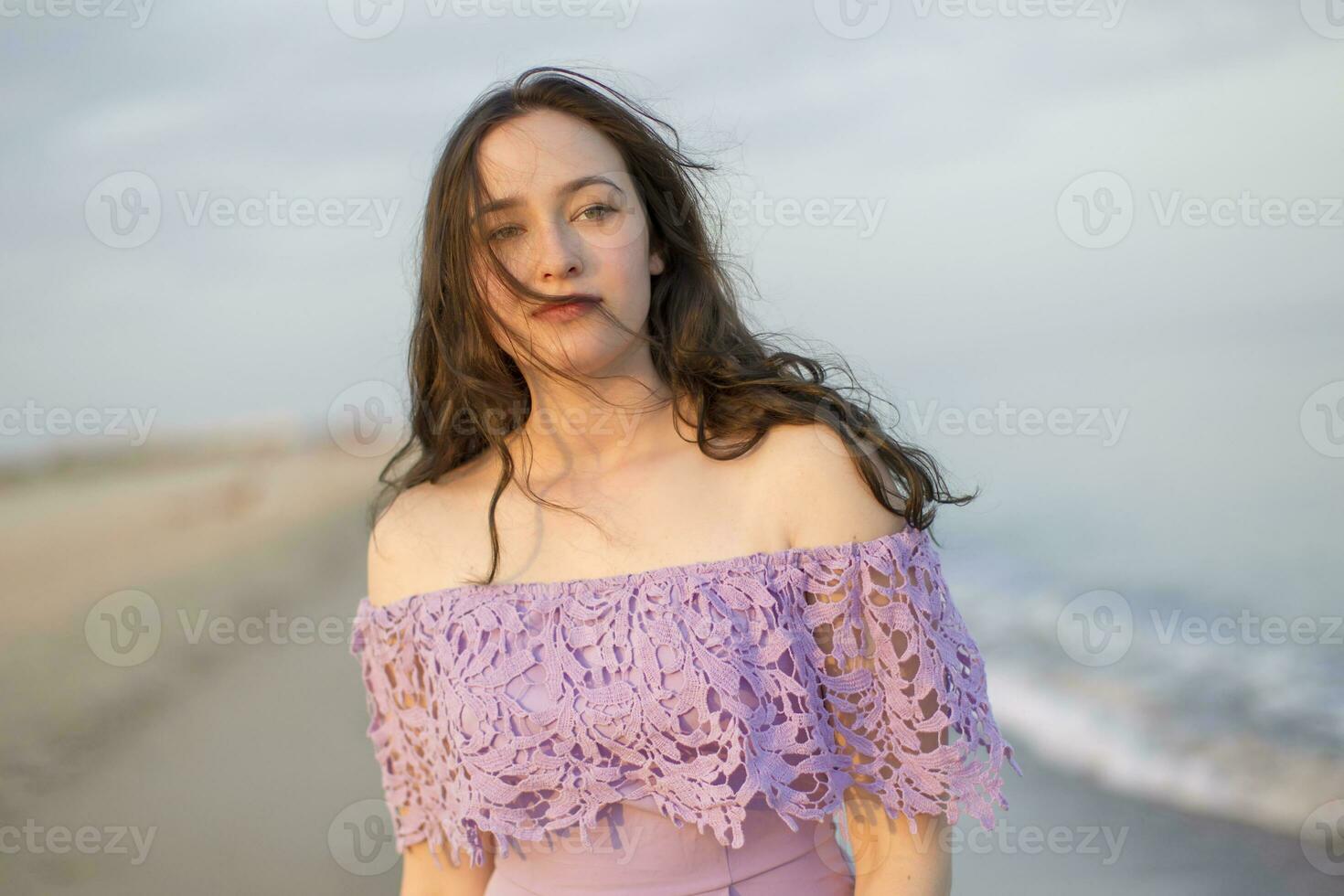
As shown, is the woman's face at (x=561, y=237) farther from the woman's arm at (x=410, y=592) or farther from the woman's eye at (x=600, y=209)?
the woman's arm at (x=410, y=592)

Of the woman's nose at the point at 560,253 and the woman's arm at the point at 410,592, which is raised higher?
the woman's nose at the point at 560,253

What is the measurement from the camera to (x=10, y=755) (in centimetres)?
366

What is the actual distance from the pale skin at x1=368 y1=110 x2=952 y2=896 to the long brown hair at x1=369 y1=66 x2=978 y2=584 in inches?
1.0

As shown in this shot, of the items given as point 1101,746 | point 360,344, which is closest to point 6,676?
point 360,344

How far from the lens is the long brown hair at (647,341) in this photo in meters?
1.62

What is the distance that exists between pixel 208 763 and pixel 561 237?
2.90 meters

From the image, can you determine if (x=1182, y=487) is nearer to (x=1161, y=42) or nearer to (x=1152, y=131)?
(x=1152, y=131)

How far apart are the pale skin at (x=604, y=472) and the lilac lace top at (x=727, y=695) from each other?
46mm

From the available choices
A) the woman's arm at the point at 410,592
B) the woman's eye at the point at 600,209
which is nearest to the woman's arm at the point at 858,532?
the woman's eye at the point at 600,209

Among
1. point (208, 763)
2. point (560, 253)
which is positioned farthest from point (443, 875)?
point (208, 763)

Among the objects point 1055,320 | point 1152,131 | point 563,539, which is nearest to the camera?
point 563,539

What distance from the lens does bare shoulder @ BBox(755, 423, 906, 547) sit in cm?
154

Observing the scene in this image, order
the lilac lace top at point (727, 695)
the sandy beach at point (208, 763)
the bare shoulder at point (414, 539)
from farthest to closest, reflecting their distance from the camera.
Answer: the sandy beach at point (208, 763) → the bare shoulder at point (414, 539) → the lilac lace top at point (727, 695)

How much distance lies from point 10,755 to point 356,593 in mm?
1393
